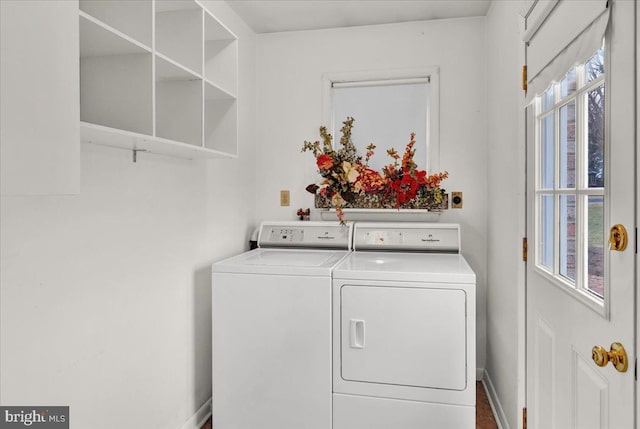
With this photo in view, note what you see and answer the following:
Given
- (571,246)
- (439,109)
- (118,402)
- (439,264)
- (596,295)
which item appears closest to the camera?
(596,295)

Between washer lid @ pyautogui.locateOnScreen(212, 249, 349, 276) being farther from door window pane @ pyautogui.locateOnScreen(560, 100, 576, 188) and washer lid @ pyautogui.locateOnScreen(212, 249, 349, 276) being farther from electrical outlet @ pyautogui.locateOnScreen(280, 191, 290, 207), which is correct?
door window pane @ pyautogui.locateOnScreen(560, 100, 576, 188)

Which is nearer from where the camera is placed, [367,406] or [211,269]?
[367,406]

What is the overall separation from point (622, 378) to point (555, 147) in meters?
0.80

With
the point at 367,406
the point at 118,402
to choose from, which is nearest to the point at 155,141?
the point at 118,402

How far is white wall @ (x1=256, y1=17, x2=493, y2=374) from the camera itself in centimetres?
271

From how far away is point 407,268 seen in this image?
2027 mm

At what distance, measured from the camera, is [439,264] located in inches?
84.7

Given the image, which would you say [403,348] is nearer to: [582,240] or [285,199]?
[582,240]

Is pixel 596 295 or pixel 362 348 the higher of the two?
pixel 596 295

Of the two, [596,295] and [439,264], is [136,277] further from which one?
[596,295]

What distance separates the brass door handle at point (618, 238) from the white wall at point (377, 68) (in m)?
1.80

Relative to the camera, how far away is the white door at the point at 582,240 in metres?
0.92

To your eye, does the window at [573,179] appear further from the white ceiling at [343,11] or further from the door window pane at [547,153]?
the white ceiling at [343,11]

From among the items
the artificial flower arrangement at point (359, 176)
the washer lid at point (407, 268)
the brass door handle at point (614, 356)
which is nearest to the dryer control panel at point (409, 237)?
the washer lid at point (407, 268)
